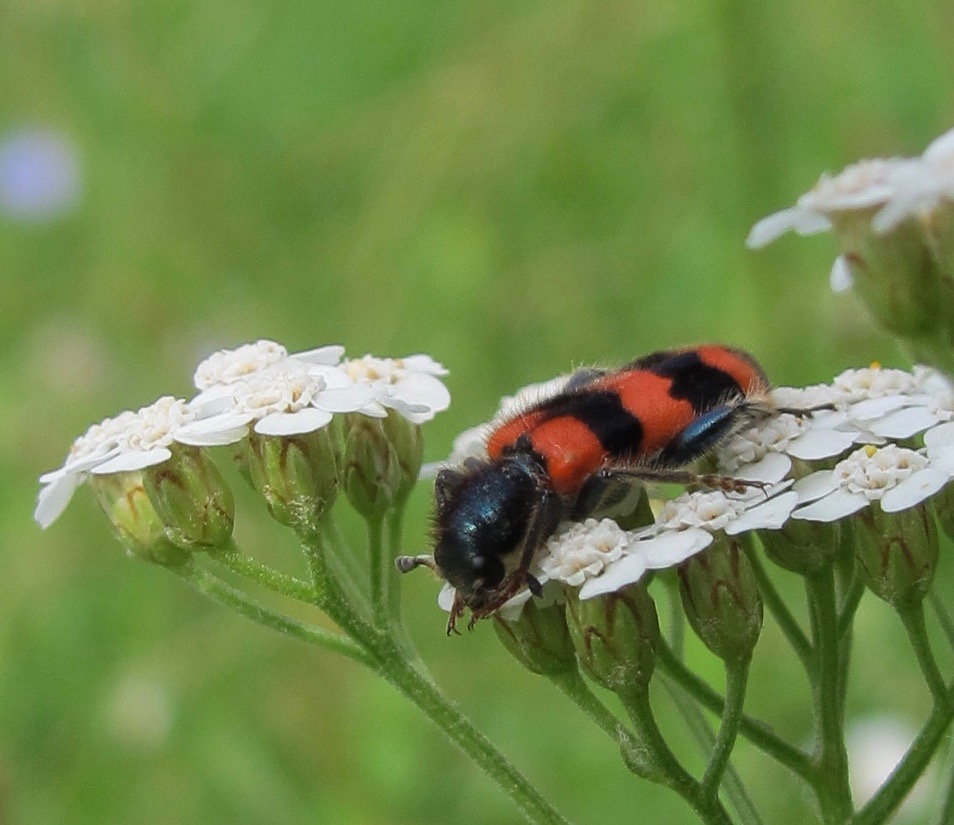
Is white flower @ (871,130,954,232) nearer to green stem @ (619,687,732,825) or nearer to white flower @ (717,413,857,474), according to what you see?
white flower @ (717,413,857,474)

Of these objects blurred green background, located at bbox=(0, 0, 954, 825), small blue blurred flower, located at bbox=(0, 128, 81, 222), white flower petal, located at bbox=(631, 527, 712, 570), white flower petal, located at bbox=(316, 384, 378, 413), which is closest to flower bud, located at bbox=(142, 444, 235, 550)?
white flower petal, located at bbox=(316, 384, 378, 413)

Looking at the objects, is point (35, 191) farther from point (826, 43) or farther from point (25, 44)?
point (826, 43)

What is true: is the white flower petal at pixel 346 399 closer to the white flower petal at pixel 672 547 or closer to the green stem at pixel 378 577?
the green stem at pixel 378 577

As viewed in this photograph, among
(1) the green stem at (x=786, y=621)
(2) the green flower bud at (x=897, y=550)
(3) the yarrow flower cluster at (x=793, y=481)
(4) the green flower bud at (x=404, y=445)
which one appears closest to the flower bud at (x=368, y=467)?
(4) the green flower bud at (x=404, y=445)

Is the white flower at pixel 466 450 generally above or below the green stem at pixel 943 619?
above

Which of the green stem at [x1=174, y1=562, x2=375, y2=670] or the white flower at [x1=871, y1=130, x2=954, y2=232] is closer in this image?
the white flower at [x1=871, y1=130, x2=954, y2=232]

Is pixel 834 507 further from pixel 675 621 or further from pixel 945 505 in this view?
pixel 675 621

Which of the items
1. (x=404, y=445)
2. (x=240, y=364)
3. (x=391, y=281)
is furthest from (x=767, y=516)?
(x=391, y=281)

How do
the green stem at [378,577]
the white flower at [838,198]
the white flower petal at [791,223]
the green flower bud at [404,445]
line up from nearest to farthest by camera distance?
1. the white flower at [838,198]
2. the white flower petal at [791,223]
3. the green stem at [378,577]
4. the green flower bud at [404,445]
